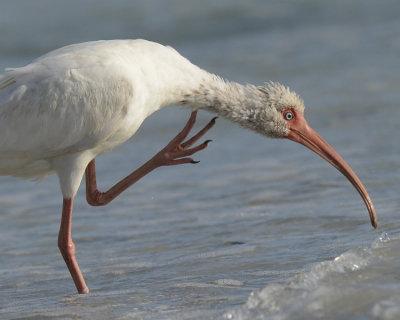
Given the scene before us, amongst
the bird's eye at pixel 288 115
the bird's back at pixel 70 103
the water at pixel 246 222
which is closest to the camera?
the water at pixel 246 222

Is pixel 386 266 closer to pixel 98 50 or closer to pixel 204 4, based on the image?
pixel 98 50

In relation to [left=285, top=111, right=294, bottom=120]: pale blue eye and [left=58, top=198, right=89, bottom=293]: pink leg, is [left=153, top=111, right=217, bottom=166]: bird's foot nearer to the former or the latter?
[left=285, top=111, right=294, bottom=120]: pale blue eye

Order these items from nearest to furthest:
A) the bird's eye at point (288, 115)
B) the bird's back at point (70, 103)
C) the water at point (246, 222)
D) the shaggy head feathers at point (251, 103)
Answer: the water at point (246, 222) → the bird's back at point (70, 103) → the shaggy head feathers at point (251, 103) → the bird's eye at point (288, 115)

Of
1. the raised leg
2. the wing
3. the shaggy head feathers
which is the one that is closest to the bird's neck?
the shaggy head feathers

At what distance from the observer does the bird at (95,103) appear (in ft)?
26.9

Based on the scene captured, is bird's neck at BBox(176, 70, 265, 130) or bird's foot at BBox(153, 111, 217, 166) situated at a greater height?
bird's neck at BBox(176, 70, 265, 130)

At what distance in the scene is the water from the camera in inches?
286

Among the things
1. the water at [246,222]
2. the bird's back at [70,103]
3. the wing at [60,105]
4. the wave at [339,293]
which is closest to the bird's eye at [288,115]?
the water at [246,222]

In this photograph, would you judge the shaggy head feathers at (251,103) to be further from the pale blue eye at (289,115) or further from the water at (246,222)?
the water at (246,222)

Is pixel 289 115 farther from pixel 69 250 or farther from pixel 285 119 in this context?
pixel 69 250

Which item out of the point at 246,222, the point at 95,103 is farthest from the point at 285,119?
the point at 95,103

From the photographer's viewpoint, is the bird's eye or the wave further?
the bird's eye

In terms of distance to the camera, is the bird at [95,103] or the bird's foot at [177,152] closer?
the bird at [95,103]

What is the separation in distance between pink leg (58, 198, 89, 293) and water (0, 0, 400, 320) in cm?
14
